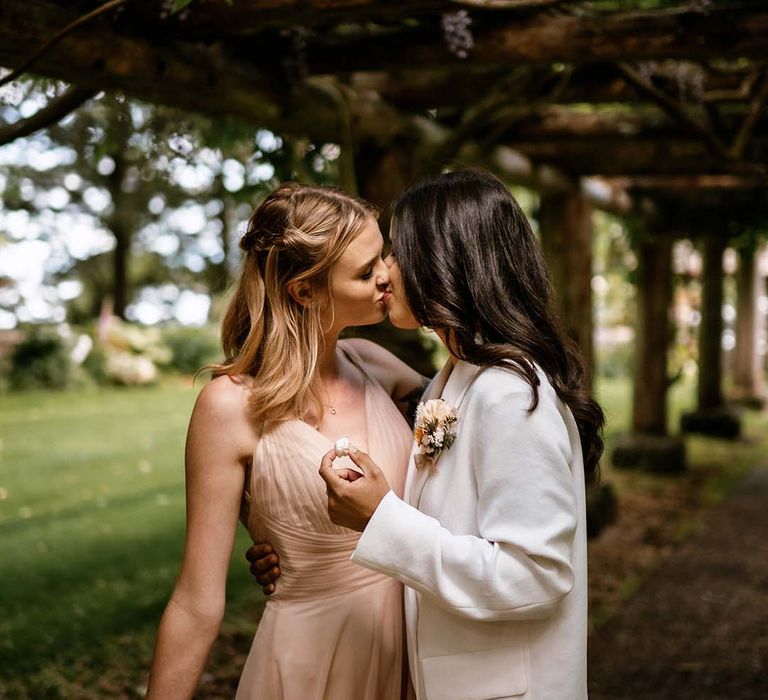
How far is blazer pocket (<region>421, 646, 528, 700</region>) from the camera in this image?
67.8 inches

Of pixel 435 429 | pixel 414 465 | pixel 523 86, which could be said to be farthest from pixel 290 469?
pixel 523 86

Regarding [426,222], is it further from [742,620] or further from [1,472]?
[1,472]

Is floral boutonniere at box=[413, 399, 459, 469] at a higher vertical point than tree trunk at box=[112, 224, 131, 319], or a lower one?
lower

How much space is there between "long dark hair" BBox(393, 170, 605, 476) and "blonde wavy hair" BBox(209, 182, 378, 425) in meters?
0.25

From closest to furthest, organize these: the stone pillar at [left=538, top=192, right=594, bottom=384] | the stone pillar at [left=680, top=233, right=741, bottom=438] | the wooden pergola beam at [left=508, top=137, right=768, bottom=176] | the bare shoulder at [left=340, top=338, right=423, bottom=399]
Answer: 1. the bare shoulder at [left=340, top=338, right=423, bottom=399]
2. the wooden pergola beam at [left=508, top=137, right=768, bottom=176]
3. the stone pillar at [left=538, top=192, right=594, bottom=384]
4. the stone pillar at [left=680, top=233, right=741, bottom=438]

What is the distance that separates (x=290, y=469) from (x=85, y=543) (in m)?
4.85

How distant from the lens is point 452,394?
184cm

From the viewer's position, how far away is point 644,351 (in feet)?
33.7

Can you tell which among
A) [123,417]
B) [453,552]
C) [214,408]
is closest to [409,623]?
[453,552]

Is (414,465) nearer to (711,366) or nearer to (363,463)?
(363,463)

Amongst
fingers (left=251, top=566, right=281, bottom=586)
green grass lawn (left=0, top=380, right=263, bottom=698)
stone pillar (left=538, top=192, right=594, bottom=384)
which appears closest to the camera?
fingers (left=251, top=566, right=281, bottom=586)

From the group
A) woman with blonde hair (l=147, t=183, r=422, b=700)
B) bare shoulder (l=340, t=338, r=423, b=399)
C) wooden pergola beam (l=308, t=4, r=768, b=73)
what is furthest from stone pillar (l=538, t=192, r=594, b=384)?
woman with blonde hair (l=147, t=183, r=422, b=700)

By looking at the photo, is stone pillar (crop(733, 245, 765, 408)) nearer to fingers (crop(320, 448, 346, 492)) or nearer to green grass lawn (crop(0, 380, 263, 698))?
green grass lawn (crop(0, 380, 263, 698))

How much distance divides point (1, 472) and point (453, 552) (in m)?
7.67
